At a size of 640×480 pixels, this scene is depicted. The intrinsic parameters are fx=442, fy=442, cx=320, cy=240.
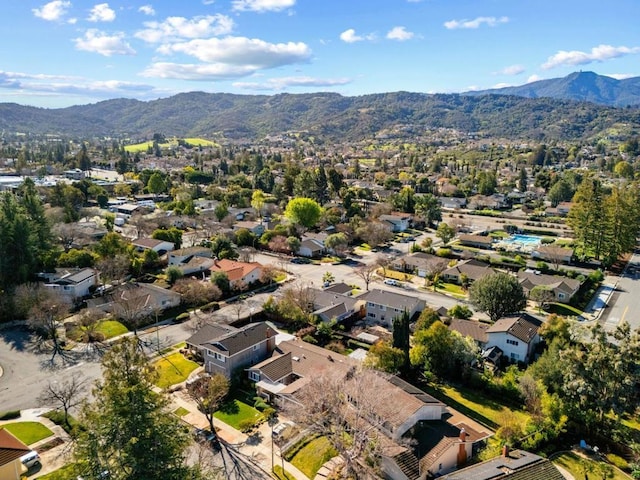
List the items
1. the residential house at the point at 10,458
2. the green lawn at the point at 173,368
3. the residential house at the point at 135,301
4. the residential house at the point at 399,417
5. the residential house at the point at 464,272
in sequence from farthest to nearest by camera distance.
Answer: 1. the residential house at the point at 464,272
2. the residential house at the point at 135,301
3. the green lawn at the point at 173,368
4. the residential house at the point at 399,417
5. the residential house at the point at 10,458

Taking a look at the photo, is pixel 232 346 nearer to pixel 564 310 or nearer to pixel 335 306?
pixel 335 306

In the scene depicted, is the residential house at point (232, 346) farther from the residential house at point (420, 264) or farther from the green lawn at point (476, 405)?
the residential house at point (420, 264)

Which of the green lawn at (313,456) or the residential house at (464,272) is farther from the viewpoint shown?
the residential house at (464,272)

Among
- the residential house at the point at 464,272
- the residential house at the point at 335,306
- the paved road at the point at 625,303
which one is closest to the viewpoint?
the residential house at the point at 335,306

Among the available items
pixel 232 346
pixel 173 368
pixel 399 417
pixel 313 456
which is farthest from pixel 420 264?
pixel 313 456

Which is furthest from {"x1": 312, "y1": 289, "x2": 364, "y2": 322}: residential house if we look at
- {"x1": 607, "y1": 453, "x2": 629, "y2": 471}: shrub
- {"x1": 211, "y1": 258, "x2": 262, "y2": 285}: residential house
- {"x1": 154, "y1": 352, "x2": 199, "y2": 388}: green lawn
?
{"x1": 607, "y1": 453, "x2": 629, "y2": 471}: shrub

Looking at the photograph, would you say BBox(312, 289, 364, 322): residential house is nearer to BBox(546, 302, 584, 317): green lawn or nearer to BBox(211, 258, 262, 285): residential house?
BBox(211, 258, 262, 285): residential house

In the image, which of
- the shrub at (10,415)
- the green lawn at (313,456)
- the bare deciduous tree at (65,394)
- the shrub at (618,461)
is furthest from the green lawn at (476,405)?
the shrub at (10,415)
